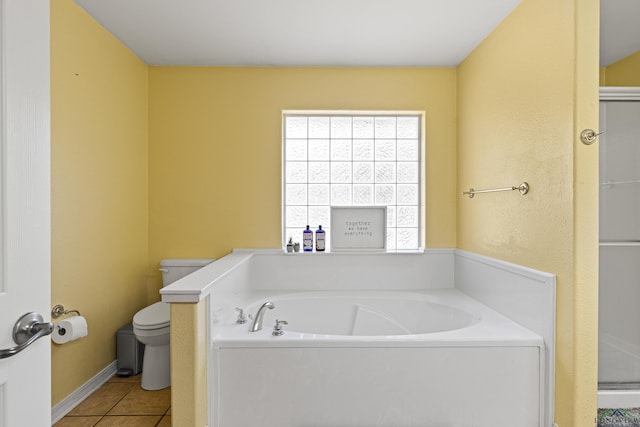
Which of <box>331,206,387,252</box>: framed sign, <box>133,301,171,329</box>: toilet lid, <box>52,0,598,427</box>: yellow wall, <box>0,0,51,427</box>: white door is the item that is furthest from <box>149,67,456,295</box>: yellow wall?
<box>0,0,51,427</box>: white door

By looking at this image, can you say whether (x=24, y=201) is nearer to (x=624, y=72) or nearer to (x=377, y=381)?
(x=377, y=381)

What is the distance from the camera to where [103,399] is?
227cm

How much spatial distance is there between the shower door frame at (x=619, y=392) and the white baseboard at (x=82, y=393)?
2.78m

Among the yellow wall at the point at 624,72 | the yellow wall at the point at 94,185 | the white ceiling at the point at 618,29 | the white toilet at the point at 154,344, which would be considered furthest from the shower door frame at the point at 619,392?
the yellow wall at the point at 94,185

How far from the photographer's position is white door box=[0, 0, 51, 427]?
800 mm

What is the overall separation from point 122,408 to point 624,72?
383 centimetres

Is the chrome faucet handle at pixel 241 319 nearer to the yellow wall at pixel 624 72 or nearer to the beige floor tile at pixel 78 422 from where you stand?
the beige floor tile at pixel 78 422

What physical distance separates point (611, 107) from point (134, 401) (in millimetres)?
3069

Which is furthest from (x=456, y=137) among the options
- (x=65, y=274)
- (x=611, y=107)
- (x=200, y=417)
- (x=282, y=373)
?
(x=65, y=274)

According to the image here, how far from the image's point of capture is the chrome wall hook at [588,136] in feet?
5.54

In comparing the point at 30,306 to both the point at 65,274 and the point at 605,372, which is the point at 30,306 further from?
the point at 605,372

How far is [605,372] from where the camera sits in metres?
1.89

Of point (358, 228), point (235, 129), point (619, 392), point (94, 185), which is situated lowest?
point (619, 392)

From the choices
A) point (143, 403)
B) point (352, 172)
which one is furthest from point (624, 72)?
point (143, 403)
